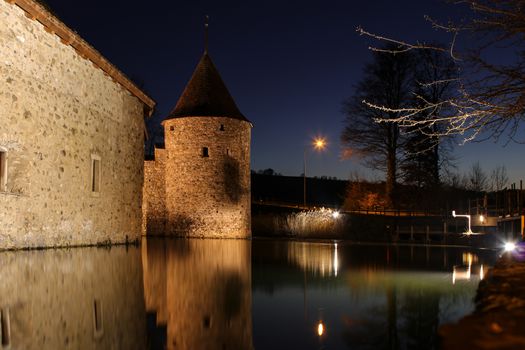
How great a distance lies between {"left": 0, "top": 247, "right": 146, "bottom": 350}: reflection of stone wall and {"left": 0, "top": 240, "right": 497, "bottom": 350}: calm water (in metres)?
0.01

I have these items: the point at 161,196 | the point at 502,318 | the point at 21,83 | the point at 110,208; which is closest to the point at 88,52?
the point at 21,83

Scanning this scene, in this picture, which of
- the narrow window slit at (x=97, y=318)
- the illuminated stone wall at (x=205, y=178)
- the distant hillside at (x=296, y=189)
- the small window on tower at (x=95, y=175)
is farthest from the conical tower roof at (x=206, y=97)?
the distant hillside at (x=296, y=189)

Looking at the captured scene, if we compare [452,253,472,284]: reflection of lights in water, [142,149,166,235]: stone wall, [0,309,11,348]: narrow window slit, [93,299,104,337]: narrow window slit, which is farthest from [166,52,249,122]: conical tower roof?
[0,309,11,348]: narrow window slit

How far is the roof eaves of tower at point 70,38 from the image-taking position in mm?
12788

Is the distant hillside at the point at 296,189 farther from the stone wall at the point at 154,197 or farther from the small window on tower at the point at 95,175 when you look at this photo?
the small window on tower at the point at 95,175

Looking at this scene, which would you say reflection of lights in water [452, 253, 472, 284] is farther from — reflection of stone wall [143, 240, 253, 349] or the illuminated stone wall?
the illuminated stone wall

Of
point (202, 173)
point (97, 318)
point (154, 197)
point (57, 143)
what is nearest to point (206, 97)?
point (202, 173)

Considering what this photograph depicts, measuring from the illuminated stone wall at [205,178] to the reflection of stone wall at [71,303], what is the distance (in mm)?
20900

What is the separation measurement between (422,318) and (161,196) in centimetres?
2835

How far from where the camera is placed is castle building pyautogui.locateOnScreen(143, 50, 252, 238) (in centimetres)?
3188

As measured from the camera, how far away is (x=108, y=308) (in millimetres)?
6129

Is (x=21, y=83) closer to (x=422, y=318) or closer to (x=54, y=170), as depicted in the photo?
(x=54, y=170)

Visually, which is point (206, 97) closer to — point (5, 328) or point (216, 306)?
point (216, 306)

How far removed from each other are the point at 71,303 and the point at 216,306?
64.8 inches
